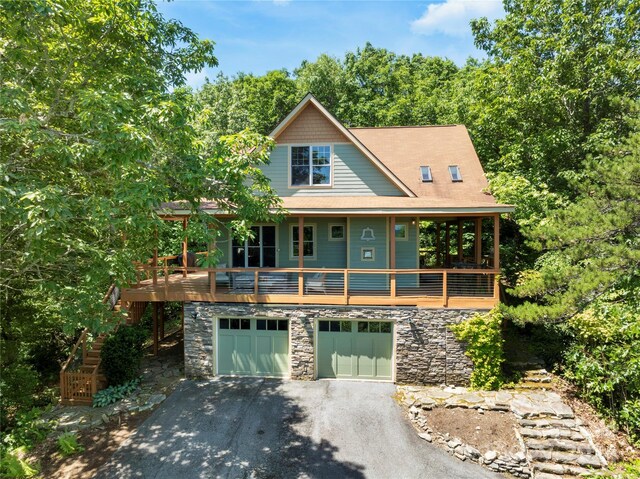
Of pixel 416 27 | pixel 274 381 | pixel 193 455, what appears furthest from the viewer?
pixel 416 27

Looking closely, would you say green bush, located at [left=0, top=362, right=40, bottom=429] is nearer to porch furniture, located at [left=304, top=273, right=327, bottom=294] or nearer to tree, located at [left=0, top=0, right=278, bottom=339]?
tree, located at [left=0, top=0, right=278, bottom=339]

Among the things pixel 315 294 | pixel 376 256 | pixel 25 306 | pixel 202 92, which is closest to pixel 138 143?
pixel 315 294

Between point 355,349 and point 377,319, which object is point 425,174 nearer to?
point 377,319

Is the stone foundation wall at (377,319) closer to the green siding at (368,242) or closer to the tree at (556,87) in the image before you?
the green siding at (368,242)

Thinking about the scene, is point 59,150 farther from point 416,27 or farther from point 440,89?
point 440,89

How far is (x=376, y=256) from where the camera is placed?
500 inches

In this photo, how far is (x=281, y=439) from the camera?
8406 mm

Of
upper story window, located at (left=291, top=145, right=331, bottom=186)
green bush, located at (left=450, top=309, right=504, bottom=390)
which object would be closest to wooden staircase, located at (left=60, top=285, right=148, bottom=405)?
upper story window, located at (left=291, top=145, right=331, bottom=186)

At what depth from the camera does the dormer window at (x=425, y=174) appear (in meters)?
14.2

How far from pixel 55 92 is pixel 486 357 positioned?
42.7ft

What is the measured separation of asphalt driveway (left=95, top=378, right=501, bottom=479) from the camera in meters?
7.44

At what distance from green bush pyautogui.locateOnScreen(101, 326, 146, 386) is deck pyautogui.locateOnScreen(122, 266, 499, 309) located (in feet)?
4.03

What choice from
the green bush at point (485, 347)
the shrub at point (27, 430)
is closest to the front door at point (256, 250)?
the shrub at point (27, 430)

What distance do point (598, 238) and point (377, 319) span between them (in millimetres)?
5909
